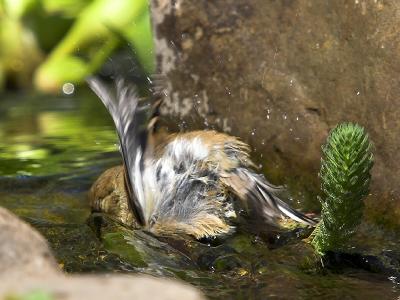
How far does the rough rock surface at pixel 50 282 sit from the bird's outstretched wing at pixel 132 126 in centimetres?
193

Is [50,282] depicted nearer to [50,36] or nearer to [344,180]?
[344,180]

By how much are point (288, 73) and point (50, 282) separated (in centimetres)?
259

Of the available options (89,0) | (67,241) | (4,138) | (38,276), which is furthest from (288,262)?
(89,0)

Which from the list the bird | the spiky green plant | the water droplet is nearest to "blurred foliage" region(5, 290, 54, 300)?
the spiky green plant

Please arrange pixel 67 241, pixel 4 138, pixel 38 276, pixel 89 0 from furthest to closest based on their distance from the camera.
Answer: pixel 89 0
pixel 4 138
pixel 67 241
pixel 38 276

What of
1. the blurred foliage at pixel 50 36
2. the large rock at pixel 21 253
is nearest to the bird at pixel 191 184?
the large rock at pixel 21 253

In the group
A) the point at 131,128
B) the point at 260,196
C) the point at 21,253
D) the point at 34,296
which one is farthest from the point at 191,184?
the point at 34,296

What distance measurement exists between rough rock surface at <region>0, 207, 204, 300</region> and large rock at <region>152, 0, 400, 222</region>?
6.86 feet

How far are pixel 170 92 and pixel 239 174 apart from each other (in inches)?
39.8

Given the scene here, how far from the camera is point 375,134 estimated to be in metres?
3.80

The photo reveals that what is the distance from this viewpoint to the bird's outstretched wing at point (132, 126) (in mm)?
3934

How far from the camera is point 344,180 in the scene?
10.3 ft

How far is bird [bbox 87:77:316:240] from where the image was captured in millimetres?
3754

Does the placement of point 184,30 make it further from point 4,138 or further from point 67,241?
point 4,138
